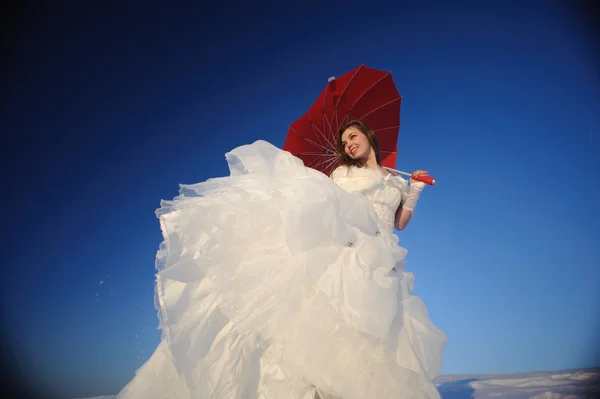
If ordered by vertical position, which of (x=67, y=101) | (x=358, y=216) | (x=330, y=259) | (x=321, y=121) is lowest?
(x=330, y=259)

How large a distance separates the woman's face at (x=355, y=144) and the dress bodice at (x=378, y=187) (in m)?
0.15

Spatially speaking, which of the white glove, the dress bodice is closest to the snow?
the white glove

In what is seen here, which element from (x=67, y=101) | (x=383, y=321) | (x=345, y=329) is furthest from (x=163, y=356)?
(x=67, y=101)

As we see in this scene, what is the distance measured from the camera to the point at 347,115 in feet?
10.6

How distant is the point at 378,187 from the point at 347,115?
0.98 metres

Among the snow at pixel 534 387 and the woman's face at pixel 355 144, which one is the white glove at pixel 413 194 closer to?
the woman's face at pixel 355 144

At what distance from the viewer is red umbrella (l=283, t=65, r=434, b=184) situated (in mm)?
3162

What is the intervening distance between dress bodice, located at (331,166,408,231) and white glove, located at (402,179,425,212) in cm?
5

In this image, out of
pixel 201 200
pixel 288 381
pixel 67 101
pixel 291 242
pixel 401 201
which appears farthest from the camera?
pixel 67 101

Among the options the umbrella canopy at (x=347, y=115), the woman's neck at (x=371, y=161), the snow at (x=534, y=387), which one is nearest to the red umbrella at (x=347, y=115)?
the umbrella canopy at (x=347, y=115)

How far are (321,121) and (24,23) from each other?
3457mm

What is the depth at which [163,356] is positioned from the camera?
211cm

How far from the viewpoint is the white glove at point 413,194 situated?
2.82 meters

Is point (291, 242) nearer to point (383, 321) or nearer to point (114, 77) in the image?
point (383, 321)
